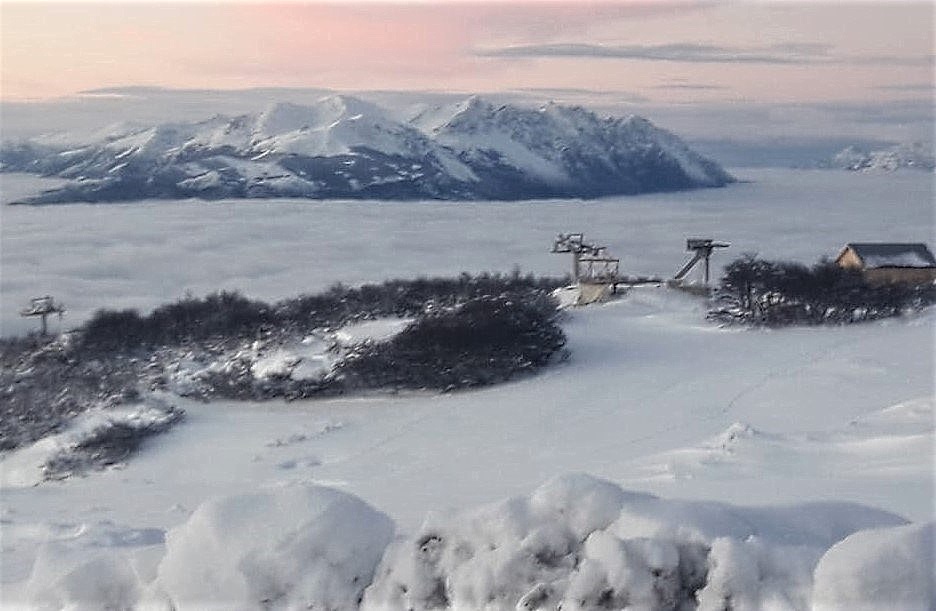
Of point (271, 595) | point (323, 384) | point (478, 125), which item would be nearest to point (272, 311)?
point (323, 384)

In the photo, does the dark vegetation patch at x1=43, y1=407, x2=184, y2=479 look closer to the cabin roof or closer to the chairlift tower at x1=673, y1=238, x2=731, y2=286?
the chairlift tower at x1=673, y1=238, x2=731, y2=286

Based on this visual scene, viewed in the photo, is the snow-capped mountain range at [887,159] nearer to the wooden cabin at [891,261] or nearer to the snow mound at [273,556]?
the wooden cabin at [891,261]

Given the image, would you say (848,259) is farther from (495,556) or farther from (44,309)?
(495,556)

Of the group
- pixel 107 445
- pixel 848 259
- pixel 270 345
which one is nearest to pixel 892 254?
pixel 848 259

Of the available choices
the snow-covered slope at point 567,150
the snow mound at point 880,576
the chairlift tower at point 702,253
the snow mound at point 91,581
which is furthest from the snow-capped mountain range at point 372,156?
the snow mound at point 880,576

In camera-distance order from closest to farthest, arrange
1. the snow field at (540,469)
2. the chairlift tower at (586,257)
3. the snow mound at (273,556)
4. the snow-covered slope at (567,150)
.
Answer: the snow field at (540,469), the snow mound at (273,556), the chairlift tower at (586,257), the snow-covered slope at (567,150)

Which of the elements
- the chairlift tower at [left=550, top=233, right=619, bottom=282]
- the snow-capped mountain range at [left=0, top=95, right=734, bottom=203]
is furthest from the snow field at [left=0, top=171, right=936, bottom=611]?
the snow-capped mountain range at [left=0, top=95, right=734, bottom=203]
